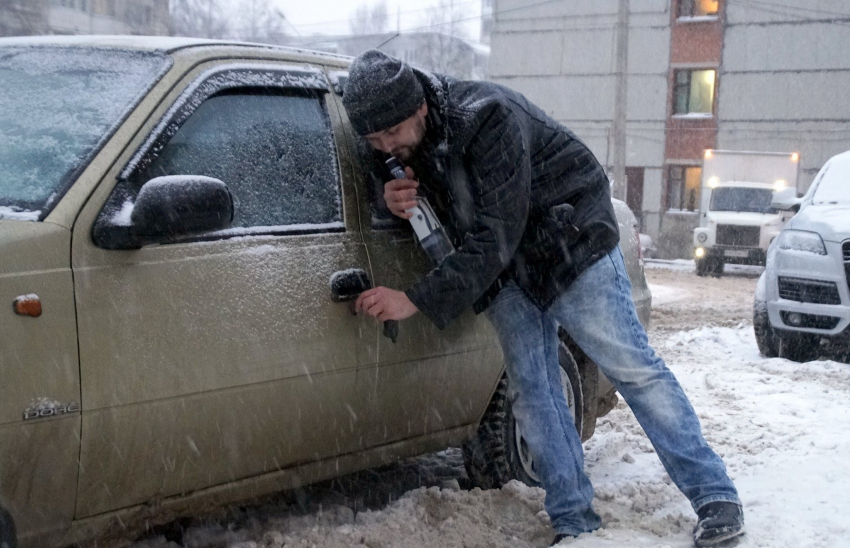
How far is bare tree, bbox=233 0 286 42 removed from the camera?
49.6 meters

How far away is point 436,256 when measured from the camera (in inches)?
137

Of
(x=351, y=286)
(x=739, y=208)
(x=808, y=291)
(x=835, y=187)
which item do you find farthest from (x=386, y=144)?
(x=739, y=208)

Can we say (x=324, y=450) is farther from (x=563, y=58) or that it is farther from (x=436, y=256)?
(x=563, y=58)

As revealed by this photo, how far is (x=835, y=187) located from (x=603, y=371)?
6.05 meters

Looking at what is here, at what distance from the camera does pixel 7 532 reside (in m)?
2.46

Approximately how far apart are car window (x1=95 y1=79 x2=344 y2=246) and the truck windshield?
20214mm

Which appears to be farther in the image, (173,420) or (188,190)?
(173,420)

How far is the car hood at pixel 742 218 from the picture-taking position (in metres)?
21.3

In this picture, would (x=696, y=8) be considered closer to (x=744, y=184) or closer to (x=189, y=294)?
(x=744, y=184)

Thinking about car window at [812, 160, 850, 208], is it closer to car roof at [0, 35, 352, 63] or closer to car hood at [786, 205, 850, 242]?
car hood at [786, 205, 850, 242]

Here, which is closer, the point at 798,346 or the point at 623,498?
the point at 623,498

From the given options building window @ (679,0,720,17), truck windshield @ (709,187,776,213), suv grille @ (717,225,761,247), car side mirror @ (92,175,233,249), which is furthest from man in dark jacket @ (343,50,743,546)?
building window @ (679,0,720,17)

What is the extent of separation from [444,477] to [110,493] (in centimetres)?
222

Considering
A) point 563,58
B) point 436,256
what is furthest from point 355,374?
point 563,58
